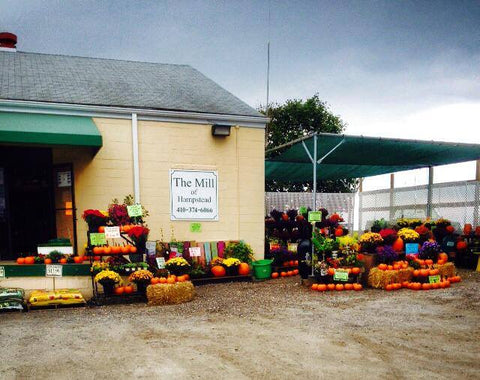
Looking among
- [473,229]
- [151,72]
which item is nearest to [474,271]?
[473,229]

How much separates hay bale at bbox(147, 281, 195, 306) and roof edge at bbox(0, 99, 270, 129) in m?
4.05

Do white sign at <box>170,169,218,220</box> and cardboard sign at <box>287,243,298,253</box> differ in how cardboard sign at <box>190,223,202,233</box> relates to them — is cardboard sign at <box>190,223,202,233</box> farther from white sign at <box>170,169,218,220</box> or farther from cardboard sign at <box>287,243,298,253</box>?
cardboard sign at <box>287,243,298,253</box>

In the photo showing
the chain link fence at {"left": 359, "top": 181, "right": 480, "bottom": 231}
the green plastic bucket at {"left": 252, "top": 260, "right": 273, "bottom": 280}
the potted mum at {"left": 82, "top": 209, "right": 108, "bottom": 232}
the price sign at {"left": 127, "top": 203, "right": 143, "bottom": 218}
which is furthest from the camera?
the chain link fence at {"left": 359, "top": 181, "right": 480, "bottom": 231}

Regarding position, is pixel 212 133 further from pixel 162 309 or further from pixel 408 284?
pixel 408 284

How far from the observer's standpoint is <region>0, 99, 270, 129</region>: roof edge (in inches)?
318

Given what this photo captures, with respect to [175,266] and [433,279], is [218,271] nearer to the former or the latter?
[175,266]

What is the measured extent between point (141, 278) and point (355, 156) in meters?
7.64

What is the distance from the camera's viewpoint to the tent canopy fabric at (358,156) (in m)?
9.62

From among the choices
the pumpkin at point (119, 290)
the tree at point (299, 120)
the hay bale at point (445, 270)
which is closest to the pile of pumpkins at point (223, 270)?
the pumpkin at point (119, 290)

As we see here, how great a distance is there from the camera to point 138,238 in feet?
24.1

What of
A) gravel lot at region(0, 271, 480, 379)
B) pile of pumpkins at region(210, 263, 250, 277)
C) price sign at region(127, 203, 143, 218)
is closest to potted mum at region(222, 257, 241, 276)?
pile of pumpkins at region(210, 263, 250, 277)

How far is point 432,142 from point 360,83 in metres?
3.39

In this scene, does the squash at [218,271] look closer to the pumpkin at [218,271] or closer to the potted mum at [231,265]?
the pumpkin at [218,271]

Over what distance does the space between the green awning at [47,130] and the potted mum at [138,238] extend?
75.0 inches
